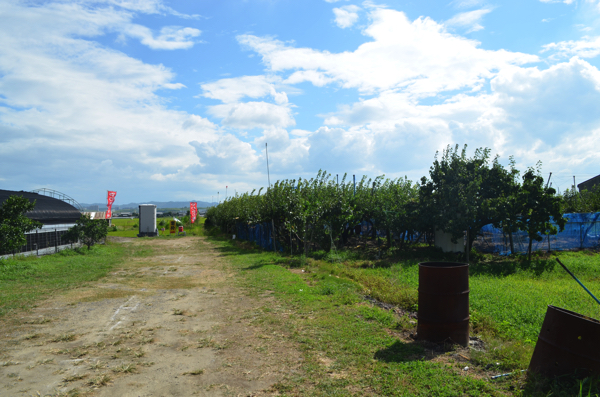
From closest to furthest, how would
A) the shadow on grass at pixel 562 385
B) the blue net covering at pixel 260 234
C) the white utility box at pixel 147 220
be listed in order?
the shadow on grass at pixel 562 385 → the blue net covering at pixel 260 234 → the white utility box at pixel 147 220

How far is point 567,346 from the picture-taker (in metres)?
4.16

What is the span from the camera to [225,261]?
1855cm

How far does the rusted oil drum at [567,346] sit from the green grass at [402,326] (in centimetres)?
14

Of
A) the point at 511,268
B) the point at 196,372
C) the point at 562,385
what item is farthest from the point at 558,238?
the point at 196,372

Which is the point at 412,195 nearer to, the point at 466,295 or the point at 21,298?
the point at 466,295

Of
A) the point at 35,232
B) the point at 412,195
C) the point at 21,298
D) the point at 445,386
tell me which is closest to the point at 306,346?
the point at 445,386

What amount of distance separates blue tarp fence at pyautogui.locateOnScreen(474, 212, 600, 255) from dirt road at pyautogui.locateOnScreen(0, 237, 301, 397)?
12.5 metres

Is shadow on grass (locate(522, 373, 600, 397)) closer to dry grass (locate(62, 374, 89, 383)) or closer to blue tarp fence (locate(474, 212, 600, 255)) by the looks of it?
dry grass (locate(62, 374, 89, 383))

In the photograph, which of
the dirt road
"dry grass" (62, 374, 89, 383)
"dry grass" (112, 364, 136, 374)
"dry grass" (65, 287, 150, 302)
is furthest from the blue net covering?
"dry grass" (62, 374, 89, 383)

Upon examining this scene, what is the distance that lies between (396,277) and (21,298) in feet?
33.0

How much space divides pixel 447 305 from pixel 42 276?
13.5 meters

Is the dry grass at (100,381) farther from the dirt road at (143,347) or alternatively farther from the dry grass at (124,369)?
the dry grass at (124,369)

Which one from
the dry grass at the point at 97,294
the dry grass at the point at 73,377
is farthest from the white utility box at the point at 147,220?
the dry grass at the point at 73,377

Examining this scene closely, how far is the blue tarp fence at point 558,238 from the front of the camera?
56.3ft
